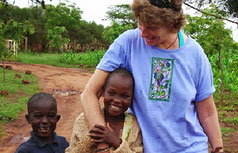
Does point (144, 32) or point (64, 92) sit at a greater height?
point (144, 32)

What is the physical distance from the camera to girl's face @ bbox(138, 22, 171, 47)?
6.36 feet

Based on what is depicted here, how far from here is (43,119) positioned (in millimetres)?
2484

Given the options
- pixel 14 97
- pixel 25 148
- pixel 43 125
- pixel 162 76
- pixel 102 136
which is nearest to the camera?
pixel 102 136

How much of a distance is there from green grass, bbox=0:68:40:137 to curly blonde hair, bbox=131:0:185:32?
474 cm

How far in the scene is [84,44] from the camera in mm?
39031

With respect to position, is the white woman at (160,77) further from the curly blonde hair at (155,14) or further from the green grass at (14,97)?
the green grass at (14,97)

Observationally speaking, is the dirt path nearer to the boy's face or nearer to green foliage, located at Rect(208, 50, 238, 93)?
the boy's face

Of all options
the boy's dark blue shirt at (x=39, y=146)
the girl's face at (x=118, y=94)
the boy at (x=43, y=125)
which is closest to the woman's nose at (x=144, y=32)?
the girl's face at (x=118, y=94)

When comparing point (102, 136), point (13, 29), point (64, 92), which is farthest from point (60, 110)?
point (102, 136)

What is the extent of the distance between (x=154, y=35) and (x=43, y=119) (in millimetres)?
1055

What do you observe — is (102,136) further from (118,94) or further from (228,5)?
(228,5)

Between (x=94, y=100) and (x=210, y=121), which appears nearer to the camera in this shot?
(x=94, y=100)

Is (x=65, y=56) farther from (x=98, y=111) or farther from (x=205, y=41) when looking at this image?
(x=98, y=111)

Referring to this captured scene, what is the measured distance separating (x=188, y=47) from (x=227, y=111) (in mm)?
6865
